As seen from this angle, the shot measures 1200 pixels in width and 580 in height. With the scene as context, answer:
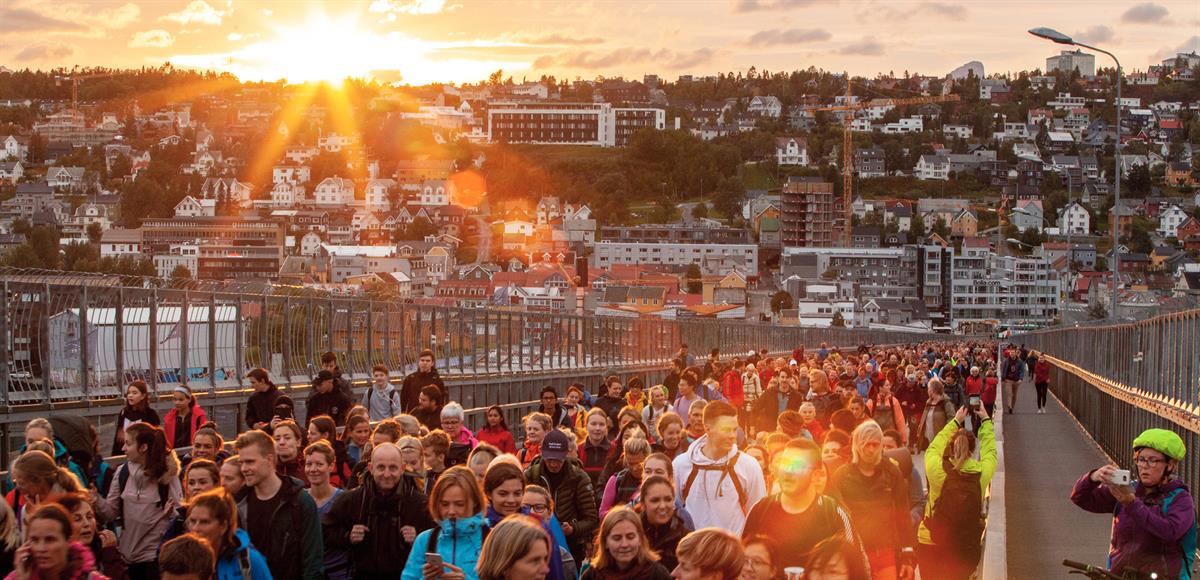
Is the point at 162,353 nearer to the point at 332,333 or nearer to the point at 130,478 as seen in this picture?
the point at 332,333

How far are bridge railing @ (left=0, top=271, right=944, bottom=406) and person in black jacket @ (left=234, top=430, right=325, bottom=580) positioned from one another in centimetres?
683

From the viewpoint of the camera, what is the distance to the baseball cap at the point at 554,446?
9742 millimetres

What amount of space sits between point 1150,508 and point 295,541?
3.85 metres

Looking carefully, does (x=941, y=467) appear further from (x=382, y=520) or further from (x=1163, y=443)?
(x=382, y=520)

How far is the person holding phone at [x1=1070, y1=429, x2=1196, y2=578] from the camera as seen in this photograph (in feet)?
27.5

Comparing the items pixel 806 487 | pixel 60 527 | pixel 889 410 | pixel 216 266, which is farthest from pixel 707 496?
pixel 216 266

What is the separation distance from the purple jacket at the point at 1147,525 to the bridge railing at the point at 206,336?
925cm

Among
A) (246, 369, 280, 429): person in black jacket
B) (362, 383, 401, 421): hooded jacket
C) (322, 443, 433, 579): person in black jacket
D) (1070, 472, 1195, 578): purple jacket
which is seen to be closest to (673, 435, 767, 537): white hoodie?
(322, 443, 433, 579): person in black jacket

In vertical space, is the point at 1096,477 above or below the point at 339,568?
above

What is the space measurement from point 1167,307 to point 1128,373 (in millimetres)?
4696

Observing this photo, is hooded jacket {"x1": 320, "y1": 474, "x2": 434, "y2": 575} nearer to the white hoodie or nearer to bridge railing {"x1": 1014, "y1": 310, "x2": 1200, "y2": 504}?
the white hoodie

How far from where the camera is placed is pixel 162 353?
55.5ft

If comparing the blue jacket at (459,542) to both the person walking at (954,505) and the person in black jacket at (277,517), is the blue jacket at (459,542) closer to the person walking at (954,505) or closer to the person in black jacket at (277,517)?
the person in black jacket at (277,517)

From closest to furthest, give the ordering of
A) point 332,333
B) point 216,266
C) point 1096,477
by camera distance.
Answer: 1. point 1096,477
2. point 332,333
3. point 216,266
